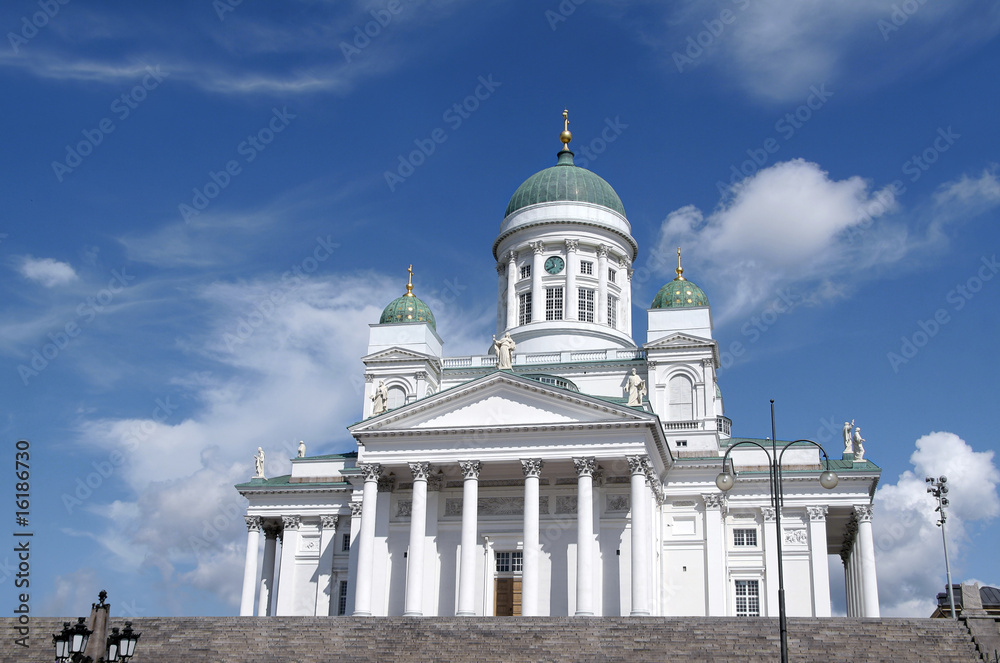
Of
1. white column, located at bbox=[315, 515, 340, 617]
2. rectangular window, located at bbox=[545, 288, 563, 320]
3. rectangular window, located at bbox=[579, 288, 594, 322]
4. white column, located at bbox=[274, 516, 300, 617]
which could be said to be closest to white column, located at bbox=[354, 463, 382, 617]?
white column, located at bbox=[315, 515, 340, 617]

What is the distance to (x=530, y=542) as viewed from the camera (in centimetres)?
4216

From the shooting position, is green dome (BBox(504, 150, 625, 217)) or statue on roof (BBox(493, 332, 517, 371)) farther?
green dome (BBox(504, 150, 625, 217))

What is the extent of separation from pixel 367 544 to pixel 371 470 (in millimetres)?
3079

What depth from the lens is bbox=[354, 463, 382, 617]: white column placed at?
4306cm

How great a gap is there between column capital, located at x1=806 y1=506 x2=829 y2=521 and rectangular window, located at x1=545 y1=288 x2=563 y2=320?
59.6 feet

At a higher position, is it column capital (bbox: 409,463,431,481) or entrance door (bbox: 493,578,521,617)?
column capital (bbox: 409,463,431,481)

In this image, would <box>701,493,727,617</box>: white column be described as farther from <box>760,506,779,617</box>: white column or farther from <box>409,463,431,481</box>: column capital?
<box>409,463,431,481</box>: column capital

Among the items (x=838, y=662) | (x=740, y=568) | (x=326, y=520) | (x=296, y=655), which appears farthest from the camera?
(x=326, y=520)

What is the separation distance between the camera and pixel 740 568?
49.3m

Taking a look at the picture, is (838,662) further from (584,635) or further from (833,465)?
(833,465)

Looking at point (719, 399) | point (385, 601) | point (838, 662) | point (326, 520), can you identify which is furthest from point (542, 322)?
point (838, 662)

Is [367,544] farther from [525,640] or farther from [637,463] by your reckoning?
[525,640]

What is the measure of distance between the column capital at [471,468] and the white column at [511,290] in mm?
18156

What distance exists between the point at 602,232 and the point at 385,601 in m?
26.3
